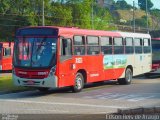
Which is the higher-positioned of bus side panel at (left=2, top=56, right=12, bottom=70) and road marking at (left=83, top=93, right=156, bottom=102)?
bus side panel at (left=2, top=56, right=12, bottom=70)

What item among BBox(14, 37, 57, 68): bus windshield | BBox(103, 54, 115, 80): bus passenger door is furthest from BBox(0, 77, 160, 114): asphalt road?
BBox(103, 54, 115, 80): bus passenger door

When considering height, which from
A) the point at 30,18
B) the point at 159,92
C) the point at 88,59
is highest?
the point at 30,18

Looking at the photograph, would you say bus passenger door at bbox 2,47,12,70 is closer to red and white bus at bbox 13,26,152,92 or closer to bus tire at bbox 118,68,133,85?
bus tire at bbox 118,68,133,85

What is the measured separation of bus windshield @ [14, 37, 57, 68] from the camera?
20.2 m

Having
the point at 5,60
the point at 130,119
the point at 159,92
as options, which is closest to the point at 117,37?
the point at 159,92

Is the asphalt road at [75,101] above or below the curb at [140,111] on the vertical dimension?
below

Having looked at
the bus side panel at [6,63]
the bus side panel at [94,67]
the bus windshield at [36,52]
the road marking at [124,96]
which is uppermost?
the bus windshield at [36,52]

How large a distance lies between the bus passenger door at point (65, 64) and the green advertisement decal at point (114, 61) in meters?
3.56

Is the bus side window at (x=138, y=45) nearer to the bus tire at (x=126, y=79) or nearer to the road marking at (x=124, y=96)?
the bus tire at (x=126, y=79)

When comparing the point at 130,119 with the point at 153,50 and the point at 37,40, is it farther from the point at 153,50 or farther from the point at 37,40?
the point at 153,50

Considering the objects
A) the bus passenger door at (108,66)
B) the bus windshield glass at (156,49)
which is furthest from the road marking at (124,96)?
the bus windshield glass at (156,49)

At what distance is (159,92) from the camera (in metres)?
21.3

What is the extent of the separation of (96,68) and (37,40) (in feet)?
13.4

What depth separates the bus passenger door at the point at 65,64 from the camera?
20.4 meters
